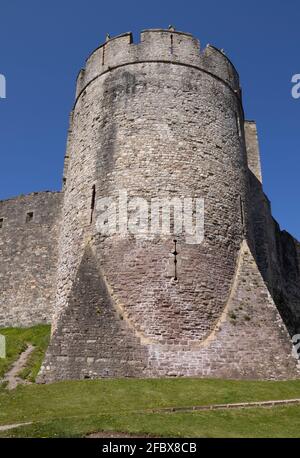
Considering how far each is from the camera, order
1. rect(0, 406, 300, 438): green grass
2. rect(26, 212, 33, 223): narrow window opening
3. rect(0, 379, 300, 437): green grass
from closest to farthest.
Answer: rect(0, 406, 300, 438): green grass
rect(0, 379, 300, 437): green grass
rect(26, 212, 33, 223): narrow window opening

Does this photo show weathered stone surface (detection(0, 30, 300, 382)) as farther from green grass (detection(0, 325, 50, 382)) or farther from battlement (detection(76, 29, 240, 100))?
green grass (detection(0, 325, 50, 382))

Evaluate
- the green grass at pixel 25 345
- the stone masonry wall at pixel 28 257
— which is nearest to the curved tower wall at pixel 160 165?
the green grass at pixel 25 345

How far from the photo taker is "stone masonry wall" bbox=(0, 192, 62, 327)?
19.3 metres

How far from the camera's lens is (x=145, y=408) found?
9.43m

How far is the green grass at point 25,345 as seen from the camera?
13.4 m

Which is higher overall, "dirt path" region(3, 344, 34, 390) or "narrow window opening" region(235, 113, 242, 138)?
"narrow window opening" region(235, 113, 242, 138)

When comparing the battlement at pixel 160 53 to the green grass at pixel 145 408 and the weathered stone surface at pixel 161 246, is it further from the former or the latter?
the green grass at pixel 145 408

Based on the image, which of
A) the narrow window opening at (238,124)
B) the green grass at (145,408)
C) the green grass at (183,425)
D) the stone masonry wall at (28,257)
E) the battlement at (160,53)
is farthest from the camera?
the stone masonry wall at (28,257)

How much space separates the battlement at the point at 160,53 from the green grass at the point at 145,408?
1129 cm

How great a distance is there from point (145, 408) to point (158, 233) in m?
5.69
